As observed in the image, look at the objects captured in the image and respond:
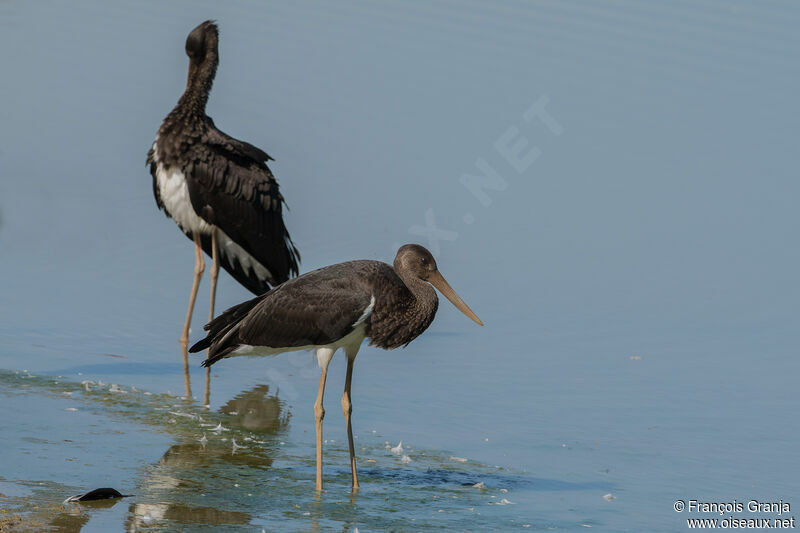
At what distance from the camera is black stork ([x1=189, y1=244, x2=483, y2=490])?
23.8 ft

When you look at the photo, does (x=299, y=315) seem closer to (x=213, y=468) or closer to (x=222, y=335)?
(x=222, y=335)

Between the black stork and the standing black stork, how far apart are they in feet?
8.87

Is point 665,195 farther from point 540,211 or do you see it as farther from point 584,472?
point 584,472

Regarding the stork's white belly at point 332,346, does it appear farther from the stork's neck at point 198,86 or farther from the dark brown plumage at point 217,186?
the stork's neck at point 198,86

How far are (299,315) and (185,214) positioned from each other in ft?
11.4

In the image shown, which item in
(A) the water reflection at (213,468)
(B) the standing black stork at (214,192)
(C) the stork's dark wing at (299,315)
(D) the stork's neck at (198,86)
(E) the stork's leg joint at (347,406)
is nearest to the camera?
(A) the water reflection at (213,468)

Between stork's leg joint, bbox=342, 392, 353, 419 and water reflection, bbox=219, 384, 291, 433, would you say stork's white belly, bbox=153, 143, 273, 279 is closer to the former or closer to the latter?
water reflection, bbox=219, 384, 291, 433

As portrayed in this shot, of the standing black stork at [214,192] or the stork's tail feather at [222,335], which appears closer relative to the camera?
the stork's tail feather at [222,335]

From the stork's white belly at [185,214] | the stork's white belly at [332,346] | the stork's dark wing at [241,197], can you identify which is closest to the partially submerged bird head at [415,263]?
the stork's white belly at [332,346]

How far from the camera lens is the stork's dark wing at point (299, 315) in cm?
723

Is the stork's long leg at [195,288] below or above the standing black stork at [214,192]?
below

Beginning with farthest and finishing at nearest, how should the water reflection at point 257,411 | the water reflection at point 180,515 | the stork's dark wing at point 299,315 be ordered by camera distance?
the water reflection at point 257,411 < the stork's dark wing at point 299,315 < the water reflection at point 180,515

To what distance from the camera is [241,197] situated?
34.3ft

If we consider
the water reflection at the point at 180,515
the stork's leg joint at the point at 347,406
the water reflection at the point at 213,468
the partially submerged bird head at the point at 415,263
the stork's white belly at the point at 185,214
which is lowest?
the water reflection at the point at 180,515
